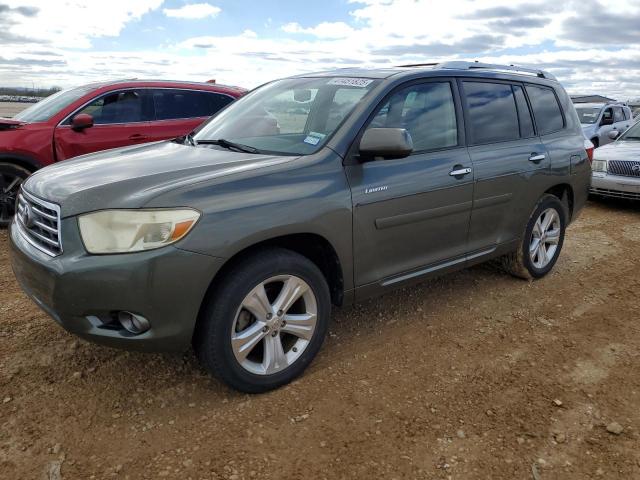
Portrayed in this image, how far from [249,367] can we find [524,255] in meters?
2.81

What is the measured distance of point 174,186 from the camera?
8.71 ft

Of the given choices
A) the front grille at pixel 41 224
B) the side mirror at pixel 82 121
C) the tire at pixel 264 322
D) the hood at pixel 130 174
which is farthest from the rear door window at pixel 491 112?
the side mirror at pixel 82 121

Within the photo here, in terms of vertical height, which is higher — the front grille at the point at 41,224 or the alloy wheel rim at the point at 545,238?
the front grille at the point at 41,224

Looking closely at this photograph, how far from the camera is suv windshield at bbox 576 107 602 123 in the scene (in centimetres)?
1343

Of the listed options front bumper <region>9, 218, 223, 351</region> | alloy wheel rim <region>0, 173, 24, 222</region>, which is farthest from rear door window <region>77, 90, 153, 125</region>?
front bumper <region>9, 218, 223, 351</region>

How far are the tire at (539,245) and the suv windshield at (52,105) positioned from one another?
17.6ft

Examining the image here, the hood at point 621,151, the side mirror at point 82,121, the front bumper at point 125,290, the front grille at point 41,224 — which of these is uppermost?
the side mirror at point 82,121

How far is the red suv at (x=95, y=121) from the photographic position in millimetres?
6395

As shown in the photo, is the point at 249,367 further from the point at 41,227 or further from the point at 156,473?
the point at 41,227

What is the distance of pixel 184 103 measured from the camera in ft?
23.8

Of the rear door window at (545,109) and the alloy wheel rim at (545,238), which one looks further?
the alloy wheel rim at (545,238)

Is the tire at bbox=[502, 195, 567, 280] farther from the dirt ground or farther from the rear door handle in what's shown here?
the rear door handle

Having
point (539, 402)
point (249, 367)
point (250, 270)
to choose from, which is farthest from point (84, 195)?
point (539, 402)

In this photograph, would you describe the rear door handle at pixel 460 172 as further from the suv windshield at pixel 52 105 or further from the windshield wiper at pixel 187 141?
the suv windshield at pixel 52 105
